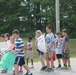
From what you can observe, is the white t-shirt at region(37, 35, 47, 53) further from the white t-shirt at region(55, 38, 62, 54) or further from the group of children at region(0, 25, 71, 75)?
the white t-shirt at region(55, 38, 62, 54)

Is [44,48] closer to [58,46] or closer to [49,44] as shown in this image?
[49,44]

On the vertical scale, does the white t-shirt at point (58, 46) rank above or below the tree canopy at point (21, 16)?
below

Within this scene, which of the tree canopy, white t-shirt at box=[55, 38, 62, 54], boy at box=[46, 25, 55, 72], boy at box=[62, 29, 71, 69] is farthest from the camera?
the tree canopy

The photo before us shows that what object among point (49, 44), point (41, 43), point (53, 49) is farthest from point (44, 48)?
point (53, 49)

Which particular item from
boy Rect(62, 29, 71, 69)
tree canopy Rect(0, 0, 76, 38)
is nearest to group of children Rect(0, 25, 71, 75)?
boy Rect(62, 29, 71, 69)

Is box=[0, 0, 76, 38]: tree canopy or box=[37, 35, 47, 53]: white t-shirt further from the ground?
box=[0, 0, 76, 38]: tree canopy

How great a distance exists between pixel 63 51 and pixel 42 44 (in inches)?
47.6

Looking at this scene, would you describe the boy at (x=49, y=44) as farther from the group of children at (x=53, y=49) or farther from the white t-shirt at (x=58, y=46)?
the white t-shirt at (x=58, y=46)

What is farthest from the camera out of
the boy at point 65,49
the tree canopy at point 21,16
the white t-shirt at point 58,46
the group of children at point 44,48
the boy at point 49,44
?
the tree canopy at point 21,16

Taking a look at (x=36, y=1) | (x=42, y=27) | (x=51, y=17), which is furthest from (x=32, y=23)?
(x=51, y=17)

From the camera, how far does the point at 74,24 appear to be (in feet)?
158

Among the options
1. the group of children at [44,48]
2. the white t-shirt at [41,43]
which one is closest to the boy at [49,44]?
the group of children at [44,48]

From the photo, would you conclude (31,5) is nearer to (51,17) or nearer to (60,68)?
(51,17)

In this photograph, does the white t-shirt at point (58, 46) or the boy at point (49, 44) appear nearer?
the boy at point (49, 44)
